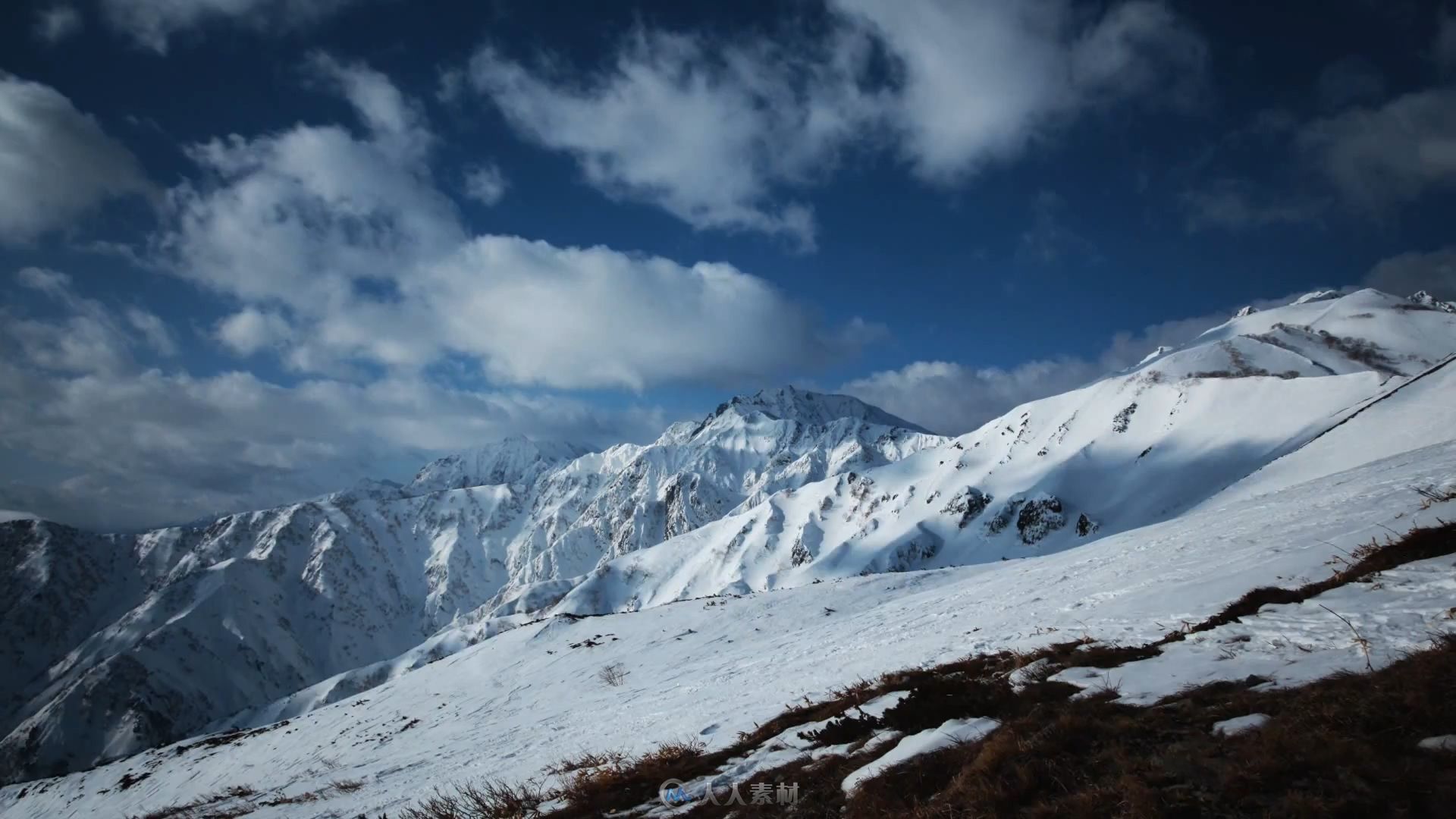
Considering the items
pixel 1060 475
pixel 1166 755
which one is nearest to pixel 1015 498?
pixel 1060 475

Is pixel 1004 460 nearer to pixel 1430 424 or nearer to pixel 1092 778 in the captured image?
pixel 1430 424

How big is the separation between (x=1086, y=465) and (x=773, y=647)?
94.9 metres

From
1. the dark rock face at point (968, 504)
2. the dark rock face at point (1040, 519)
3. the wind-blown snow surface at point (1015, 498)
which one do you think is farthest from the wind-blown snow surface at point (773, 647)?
the dark rock face at point (968, 504)

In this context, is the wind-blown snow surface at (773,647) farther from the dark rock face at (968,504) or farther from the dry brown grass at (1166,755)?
the dark rock face at (968,504)

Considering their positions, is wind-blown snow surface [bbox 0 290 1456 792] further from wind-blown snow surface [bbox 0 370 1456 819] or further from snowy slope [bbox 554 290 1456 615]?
A: wind-blown snow surface [bbox 0 370 1456 819]

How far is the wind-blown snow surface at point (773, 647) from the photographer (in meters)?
11.0

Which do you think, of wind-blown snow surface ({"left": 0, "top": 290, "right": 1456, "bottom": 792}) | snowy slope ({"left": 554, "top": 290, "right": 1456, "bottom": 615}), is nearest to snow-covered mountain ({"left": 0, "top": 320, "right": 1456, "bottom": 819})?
wind-blown snow surface ({"left": 0, "top": 290, "right": 1456, "bottom": 792})

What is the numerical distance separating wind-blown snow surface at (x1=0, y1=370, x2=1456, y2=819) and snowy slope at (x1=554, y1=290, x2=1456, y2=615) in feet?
106

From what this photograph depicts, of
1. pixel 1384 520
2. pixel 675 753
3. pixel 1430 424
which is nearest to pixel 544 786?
pixel 675 753

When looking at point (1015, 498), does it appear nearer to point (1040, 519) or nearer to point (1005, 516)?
point (1005, 516)

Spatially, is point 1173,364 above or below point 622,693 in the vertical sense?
above

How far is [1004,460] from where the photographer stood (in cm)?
12444

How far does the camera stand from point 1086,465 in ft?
337

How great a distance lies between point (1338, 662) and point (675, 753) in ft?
29.0
